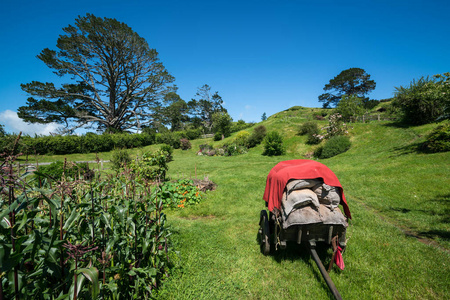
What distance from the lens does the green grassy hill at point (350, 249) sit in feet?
11.2

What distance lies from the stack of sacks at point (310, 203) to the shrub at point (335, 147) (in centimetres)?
1644

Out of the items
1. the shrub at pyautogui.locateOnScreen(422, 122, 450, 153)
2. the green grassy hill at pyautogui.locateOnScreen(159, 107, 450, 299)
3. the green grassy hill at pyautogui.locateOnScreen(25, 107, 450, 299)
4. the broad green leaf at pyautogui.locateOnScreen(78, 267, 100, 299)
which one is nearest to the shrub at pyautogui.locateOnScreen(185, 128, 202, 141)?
the green grassy hill at pyautogui.locateOnScreen(159, 107, 450, 299)

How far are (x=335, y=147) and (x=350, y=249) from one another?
52.6ft

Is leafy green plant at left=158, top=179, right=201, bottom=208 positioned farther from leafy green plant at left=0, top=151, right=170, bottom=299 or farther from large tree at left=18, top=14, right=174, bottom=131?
large tree at left=18, top=14, right=174, bottom=131

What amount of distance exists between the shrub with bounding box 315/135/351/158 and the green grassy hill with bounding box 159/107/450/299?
874cm

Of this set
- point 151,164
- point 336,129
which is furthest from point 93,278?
point 336,129

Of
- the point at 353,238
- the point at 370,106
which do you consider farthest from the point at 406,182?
the point at 370,106

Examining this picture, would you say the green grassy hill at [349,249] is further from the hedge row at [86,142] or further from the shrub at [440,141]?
the hedge row at [86,142]

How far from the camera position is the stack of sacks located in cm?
331

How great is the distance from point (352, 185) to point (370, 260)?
6.25 meters

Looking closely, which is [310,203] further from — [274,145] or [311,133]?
[311,133]

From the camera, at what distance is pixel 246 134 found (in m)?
28.7

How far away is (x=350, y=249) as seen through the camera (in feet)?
14.6

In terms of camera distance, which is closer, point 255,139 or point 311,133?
point 311,133
